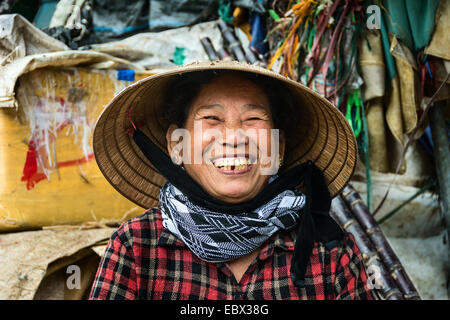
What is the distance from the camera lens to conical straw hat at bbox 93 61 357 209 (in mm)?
1575

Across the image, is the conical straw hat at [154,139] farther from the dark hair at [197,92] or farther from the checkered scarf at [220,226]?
the checkered scarf at [220,226]

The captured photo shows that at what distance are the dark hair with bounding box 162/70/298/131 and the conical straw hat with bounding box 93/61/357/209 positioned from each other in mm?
31

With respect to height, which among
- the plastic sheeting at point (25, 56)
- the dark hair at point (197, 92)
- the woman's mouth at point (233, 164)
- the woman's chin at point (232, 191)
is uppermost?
the plastic sheeting at point (25, 56)

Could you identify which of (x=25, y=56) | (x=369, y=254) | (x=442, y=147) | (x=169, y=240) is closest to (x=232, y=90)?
(x=169, y=240)

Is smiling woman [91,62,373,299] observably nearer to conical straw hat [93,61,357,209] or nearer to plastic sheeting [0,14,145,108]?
conical straw hat [93,61,357,209]

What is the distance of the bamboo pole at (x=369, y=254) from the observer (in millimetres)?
2178

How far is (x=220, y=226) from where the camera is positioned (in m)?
1.42

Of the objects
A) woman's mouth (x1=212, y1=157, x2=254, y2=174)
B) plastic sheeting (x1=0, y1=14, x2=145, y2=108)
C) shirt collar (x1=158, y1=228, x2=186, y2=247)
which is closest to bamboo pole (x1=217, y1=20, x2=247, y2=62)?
plastic sheeting (x1=0, y1=14, x2=145, y2=108)

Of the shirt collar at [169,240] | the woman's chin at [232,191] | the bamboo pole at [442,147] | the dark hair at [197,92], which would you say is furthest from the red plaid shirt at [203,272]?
the bamboo pole at [442,147]

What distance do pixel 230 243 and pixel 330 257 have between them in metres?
0.39

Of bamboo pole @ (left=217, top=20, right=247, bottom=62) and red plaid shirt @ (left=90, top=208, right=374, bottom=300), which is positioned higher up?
A: bamboo pole @ (left=217, top=20, right=247, bottom=62)

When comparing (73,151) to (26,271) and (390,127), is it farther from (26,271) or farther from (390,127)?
(390,127)

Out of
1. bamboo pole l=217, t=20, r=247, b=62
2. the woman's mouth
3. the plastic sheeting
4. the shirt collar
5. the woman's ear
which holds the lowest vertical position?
the shirt collar
